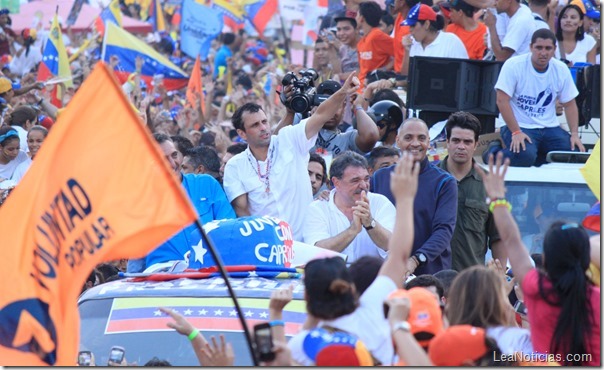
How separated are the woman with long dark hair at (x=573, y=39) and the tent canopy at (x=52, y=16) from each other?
12990 mm

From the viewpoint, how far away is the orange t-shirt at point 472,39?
42.5ft

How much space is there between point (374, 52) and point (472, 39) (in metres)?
1.27

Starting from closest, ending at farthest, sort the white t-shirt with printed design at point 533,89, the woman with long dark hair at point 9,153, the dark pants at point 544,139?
the dark pants at point 544,139 < the white t-shirt with printed design at point 533,89 < the woman with long dark hair at point 9,153

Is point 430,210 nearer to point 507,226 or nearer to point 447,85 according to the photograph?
point 507,226

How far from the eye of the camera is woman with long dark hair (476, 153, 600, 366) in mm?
5172

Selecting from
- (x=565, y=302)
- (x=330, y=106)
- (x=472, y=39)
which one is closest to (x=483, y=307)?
(x=565, y=302)

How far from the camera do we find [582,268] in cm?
526

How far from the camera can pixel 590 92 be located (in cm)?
1124

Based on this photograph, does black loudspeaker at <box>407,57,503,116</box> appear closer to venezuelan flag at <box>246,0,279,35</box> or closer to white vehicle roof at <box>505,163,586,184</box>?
white vehicle roof at <box>505,163,586,184</box>

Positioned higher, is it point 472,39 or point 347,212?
point 472,39

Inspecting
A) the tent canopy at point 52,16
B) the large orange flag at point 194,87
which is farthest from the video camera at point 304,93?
the tent canopy at point 52,16

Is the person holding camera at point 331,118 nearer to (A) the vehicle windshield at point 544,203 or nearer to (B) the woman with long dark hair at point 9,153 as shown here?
(A) the vehicle windshield at point 544,203

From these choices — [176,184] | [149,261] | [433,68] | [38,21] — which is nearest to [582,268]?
[176,184]

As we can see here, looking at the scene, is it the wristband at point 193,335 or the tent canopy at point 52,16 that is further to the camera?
the tent canopy at point 52,16
